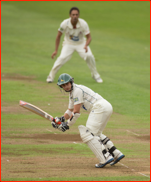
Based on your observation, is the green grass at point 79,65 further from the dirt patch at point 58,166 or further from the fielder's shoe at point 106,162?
the fielder's shoe at point 106,162

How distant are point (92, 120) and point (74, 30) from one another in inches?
248

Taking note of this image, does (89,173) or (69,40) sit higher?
(69,40)

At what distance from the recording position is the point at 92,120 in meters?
6.29

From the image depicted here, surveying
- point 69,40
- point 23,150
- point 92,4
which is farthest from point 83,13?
point 23,150

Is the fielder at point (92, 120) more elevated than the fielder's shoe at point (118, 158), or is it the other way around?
the fielder at point (92, 120)

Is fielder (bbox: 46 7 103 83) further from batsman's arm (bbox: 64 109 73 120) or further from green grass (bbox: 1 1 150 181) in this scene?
batsman's arm (bbox: 64 109 73 120)

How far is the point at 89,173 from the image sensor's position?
593cm

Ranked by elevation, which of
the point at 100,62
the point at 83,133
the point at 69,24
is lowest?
the point at 100,62

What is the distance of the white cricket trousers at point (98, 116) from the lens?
6.24m

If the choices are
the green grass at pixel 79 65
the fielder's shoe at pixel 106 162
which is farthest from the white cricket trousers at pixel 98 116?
the green grass at pixel 79 65

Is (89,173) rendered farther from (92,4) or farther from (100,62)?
(92,4)

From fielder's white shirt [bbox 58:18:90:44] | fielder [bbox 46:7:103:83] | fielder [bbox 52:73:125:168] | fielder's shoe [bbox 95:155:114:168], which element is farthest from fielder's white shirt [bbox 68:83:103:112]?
fielder's white shirt [bbox 58:18:90:44]

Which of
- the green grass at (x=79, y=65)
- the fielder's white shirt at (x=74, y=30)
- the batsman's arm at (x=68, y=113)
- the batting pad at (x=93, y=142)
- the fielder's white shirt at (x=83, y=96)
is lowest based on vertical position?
the green grass at (x=79, y=65)

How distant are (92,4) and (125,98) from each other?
24674mm
